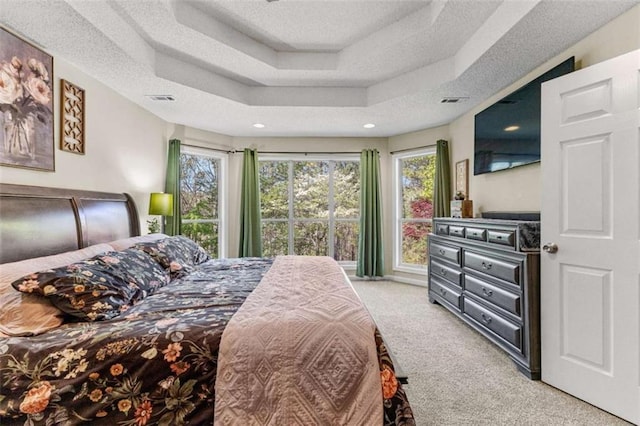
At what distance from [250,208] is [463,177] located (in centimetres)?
319

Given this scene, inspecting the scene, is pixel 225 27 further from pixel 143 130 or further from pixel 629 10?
pixel 629 10

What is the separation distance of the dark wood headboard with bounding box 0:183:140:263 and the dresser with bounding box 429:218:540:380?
335 cm

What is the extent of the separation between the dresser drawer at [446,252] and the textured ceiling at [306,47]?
1.68 m

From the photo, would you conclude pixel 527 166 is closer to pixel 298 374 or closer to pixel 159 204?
pixel 298 374

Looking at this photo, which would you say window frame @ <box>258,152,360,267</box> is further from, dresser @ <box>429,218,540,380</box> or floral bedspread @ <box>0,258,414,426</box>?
floral bedspread @ <box>0,258,414,426</box>

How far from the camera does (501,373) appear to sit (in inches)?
86.5

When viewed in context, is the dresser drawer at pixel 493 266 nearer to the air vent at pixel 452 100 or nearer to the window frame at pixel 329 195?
the air vent at pixel 452 100

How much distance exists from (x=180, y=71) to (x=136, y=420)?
2851 mm

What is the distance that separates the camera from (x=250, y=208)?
4785 millimetres

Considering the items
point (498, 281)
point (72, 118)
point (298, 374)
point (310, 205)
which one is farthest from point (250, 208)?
point (298, 374)

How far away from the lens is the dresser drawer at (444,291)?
315 cm

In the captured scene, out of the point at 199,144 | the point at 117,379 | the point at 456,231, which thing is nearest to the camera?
the point at 117,379

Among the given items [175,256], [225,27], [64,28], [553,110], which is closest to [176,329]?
[175,256]

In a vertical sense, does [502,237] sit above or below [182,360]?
above
